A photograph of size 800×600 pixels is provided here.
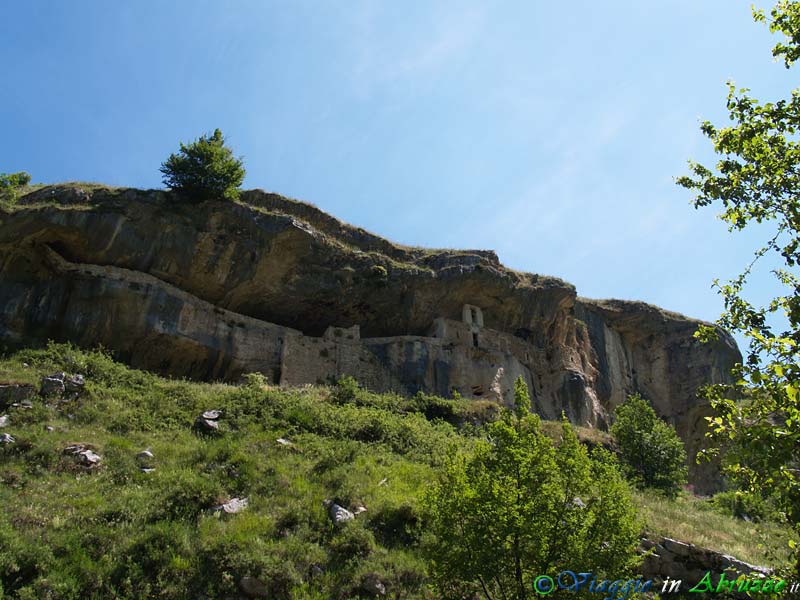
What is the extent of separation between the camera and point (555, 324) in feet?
127

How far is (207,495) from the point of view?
15.6m

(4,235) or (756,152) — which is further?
(4,235)

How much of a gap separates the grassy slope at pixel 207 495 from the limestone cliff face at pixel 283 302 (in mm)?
3655

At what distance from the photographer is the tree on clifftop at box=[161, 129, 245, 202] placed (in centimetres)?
3067

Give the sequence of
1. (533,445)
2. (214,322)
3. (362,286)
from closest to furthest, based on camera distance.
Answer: (533,445), (214,322), (362,286)

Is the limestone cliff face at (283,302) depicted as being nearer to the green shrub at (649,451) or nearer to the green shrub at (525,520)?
the green shrub at (649,451)

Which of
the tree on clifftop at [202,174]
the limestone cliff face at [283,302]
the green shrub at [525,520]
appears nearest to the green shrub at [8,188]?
the limestone cliff face at [283,302]

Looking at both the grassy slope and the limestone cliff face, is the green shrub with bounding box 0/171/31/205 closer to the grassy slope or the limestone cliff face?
the limestone cliff face

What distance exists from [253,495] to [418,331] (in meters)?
20.5

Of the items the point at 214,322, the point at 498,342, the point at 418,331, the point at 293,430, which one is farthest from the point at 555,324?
the point at 293,430

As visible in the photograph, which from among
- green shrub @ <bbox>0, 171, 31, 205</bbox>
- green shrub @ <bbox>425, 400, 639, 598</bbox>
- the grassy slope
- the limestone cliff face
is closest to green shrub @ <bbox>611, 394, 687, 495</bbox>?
the grassy slope

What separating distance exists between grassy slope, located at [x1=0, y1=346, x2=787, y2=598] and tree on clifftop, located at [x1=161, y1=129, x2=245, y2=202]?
30.2ft

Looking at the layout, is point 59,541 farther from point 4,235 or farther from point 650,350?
point 650,350

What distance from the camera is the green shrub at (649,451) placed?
26.4m
